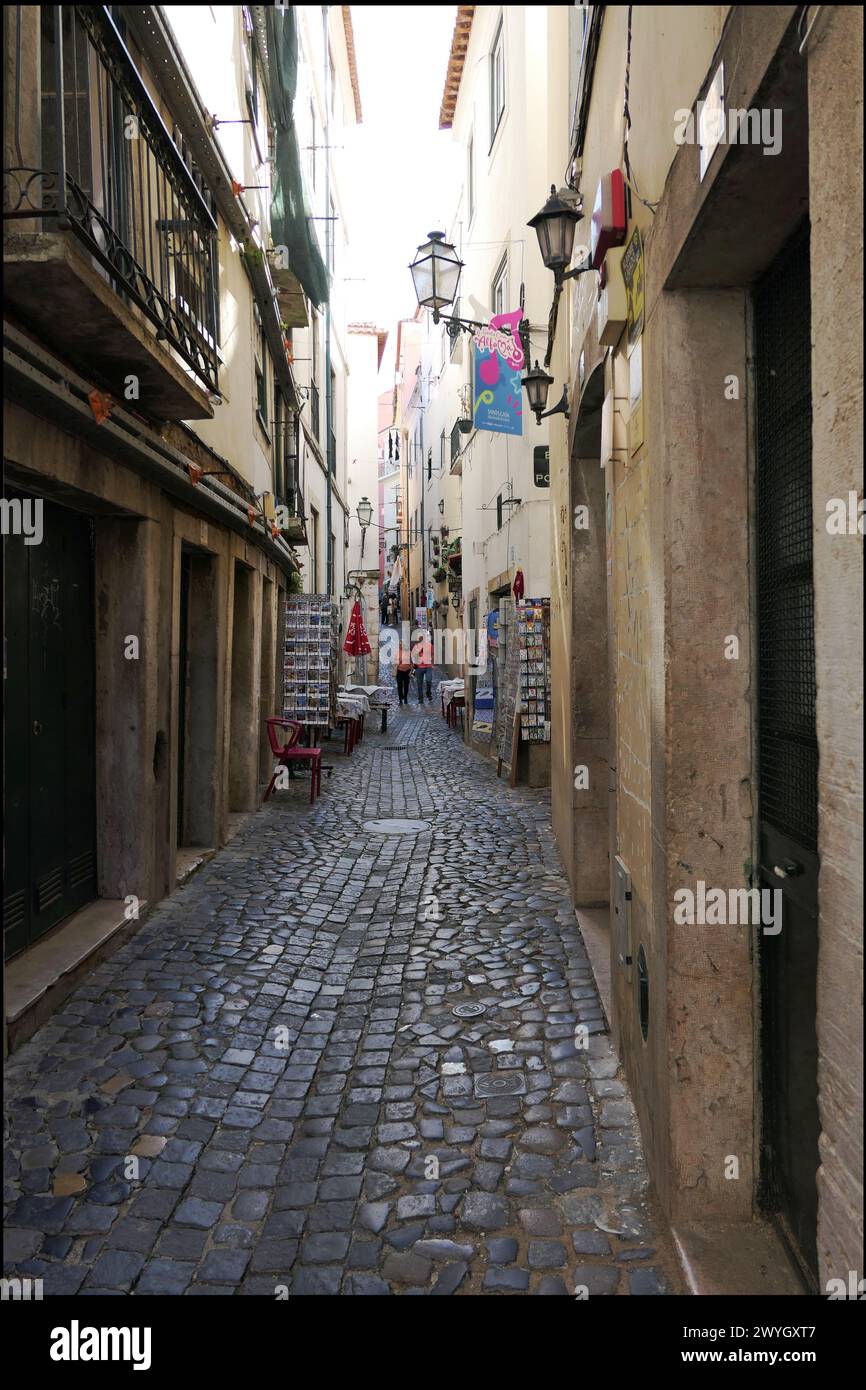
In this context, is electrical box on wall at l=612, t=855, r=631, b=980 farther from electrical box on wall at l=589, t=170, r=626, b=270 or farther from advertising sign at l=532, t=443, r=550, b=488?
advertising sign at l=532, t=443, r=550, b=488

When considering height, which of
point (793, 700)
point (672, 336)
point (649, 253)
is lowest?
point (793, 700)

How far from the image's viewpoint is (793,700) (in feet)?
8.33

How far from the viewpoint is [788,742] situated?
259 centimetres

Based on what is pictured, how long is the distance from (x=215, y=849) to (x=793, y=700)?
6.51 m

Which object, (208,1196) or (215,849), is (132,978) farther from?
(215,849)

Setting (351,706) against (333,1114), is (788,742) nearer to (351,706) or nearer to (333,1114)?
(333,1114)

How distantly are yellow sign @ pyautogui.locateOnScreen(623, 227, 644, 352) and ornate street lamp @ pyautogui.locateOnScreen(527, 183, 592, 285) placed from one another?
7.67 feet

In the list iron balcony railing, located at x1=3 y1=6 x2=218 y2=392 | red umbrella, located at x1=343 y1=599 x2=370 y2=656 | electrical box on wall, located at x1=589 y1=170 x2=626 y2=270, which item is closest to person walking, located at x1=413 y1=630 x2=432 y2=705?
red umbrella, located at x1=343 y1=599 x2=370 y2=656

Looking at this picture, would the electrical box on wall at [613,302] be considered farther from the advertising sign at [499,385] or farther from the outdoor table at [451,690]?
the outdoor table at [451,690]

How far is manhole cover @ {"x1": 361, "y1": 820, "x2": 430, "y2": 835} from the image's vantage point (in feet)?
30.4

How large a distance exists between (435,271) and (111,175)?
5168mm

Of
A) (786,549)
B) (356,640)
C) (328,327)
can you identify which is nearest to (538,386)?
(786,549)
